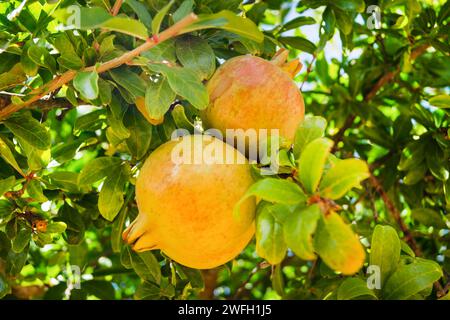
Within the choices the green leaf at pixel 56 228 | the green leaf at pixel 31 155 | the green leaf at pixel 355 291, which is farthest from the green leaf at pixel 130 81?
the green leaf at pixel 355 291

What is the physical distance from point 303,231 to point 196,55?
1.72 ft

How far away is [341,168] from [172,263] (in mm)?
856

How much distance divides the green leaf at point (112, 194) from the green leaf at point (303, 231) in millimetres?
595

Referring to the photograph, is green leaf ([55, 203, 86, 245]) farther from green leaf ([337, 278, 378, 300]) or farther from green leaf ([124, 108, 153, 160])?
green leaf ([337, 278, 378, 300])

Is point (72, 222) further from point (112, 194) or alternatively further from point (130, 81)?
point (130, 81)

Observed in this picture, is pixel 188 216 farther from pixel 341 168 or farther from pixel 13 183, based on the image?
pixel 13 183

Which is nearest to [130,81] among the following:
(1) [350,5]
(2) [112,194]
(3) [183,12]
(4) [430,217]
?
(3) [183,12]

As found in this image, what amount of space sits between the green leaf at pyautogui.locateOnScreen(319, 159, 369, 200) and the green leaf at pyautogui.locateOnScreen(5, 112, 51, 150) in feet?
2.47

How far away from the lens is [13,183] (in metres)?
1.40

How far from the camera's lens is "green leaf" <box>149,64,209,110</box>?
111 cm

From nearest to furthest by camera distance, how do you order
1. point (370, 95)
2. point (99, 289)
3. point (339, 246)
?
→ point (339, 246) < point (99, 289) < point (370, 95)

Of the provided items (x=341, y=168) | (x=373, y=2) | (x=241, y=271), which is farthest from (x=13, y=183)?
(x=241, y=271)

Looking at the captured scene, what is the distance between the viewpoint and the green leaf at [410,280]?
45.1 inches

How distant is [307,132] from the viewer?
3.71 feet
